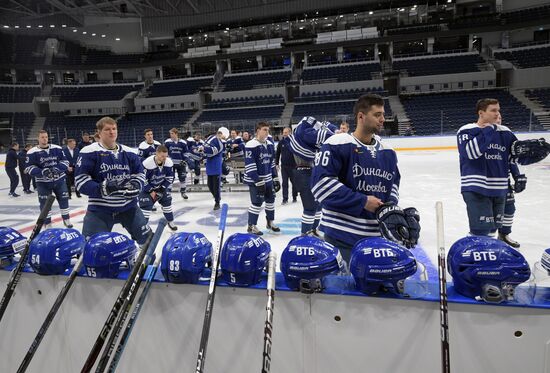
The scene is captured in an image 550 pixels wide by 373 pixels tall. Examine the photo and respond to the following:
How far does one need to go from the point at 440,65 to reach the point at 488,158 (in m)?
23.8

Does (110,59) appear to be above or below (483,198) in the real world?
above

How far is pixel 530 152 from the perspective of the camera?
3289 millimetres

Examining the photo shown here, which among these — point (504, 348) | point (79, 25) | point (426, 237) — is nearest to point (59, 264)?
point (504, 348)

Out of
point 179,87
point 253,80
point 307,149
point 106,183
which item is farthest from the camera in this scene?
point 179,87

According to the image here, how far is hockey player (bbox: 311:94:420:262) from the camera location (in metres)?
2.07

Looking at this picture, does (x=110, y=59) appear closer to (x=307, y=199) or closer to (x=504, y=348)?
(x=307, y=199)

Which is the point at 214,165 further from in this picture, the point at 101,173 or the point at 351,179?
the point at 351,179

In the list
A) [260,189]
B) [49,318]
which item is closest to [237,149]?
[260,189]

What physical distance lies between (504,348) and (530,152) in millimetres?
2421

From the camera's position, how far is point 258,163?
17.9 feet

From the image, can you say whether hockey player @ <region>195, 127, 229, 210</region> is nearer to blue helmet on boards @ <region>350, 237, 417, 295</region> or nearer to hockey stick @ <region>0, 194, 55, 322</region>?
hockey stick @ <region>0, 194, 55, 322</region>

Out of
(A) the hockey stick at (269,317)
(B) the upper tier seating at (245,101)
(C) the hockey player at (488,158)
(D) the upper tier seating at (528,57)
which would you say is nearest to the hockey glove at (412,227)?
(A) the hockey stick at (269,317)

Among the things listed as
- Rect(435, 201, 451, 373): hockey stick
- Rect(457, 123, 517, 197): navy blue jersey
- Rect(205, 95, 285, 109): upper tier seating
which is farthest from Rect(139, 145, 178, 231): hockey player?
Rect(205, 95, 285, 109): upper tier seating

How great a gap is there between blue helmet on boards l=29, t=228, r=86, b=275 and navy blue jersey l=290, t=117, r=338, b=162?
2949 millimetres
